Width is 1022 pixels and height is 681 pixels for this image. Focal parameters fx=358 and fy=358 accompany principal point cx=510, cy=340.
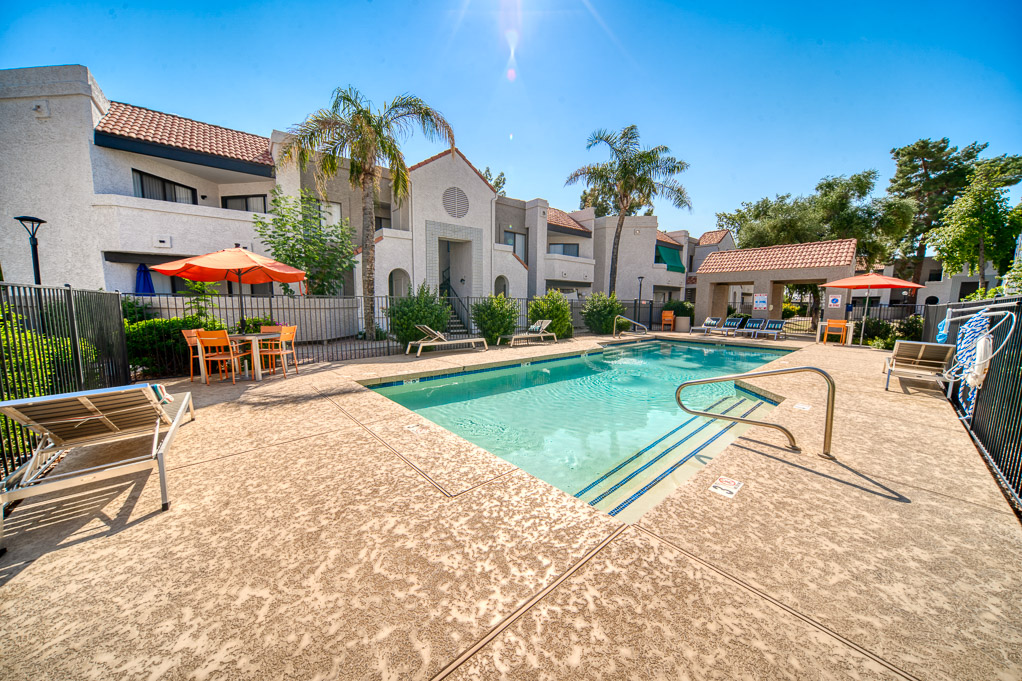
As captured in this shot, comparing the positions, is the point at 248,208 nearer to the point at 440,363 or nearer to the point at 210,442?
the point at 440,363

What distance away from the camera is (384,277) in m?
14.9

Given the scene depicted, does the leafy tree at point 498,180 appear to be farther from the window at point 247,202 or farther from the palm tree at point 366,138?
the palm tree at point 366,138

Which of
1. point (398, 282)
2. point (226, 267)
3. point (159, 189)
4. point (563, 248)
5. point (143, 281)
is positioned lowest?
point (226, 267)

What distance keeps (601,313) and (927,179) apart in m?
36.1

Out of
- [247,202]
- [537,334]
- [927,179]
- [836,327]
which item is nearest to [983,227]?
[836,327]

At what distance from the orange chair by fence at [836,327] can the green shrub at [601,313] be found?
842cm

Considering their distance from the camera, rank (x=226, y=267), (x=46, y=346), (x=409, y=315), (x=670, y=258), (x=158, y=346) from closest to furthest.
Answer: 1. (x=46, y=346)
2. (x=226, y=267)
3. (x=158, y=346)
4. (x=409, y=315)
5. (x=670, y=258)

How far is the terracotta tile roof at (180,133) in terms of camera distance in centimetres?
1195

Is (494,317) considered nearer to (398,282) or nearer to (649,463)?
(398,282)

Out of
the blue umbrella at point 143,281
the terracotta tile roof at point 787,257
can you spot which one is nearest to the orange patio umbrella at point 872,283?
the terracotta tile roof at point 787,257

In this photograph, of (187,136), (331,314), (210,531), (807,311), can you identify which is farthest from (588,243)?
(210,531)

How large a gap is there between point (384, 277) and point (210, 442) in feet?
38.4

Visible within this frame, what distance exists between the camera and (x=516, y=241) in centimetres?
2248

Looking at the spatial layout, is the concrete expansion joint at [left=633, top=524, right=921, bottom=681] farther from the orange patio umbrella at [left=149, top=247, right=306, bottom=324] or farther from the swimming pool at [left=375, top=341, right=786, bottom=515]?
the orange patio umbrella at [left=149, top=247, right=306, bottom=324]
